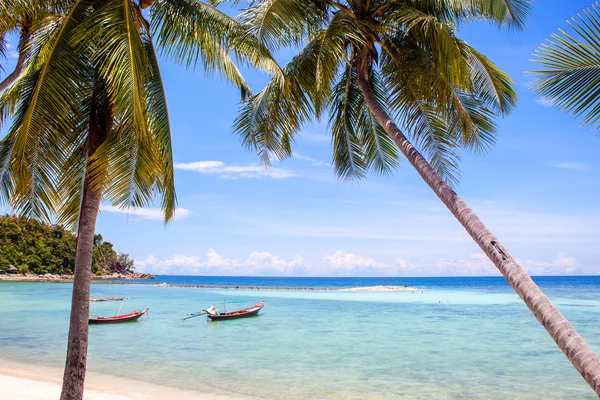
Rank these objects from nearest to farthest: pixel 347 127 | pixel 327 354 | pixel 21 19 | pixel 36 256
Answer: pixel 21 19 < pixel 347 127 < pixel 327 354 < pixel 36 256

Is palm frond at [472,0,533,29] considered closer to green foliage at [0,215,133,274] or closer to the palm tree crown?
the palm tree crown

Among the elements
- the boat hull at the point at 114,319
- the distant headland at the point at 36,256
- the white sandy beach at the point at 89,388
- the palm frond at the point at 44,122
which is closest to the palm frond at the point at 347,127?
the palm frond at the point at 44,122

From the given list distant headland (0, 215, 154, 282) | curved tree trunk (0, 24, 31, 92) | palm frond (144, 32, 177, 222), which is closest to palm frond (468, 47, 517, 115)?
palm frond (144, 32, 177, 222)

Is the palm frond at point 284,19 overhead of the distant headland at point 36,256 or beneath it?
overhead

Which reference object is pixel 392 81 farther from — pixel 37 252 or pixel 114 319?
pixel 37 252

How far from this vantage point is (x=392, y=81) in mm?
7199

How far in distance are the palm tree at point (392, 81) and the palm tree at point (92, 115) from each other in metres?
0.86

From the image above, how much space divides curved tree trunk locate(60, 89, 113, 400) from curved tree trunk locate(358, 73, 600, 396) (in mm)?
3623

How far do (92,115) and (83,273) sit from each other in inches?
77.1

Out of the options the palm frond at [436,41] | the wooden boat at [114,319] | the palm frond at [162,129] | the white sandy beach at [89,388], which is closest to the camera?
the palm frond at [436,41]

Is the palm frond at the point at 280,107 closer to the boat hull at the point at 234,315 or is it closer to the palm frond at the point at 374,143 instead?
the palm frond at the point at 374,143

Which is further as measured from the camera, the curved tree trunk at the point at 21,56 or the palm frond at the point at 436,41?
the curved tree trunk at the point at 21,56

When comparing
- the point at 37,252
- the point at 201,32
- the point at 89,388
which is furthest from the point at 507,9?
the point at 37,252

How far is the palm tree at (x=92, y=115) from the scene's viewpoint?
4.95 metres
